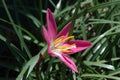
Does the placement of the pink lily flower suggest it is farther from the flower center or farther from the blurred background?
the blurred background

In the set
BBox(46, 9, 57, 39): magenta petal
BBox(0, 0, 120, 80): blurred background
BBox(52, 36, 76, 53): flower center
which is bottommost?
BBox(52, 36, 76, 53): flower center

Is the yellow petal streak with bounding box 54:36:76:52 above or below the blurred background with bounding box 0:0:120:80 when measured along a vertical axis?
below

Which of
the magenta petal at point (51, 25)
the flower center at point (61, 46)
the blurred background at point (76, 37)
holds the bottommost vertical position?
→ the flower center at point (61, 46)

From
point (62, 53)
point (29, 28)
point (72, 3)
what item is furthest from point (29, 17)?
point (62, 53)

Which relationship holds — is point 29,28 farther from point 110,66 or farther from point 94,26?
point 110,66

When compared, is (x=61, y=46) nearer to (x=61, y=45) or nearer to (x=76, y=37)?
(x=61, y=45)

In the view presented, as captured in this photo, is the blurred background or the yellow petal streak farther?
the blurred background

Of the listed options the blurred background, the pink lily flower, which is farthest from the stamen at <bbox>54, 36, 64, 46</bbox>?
the blurred background

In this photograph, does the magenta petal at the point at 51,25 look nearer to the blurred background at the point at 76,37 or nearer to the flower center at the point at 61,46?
the flower center at the point at 61,46

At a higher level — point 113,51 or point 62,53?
point 113,51

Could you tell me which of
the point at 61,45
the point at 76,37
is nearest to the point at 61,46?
the point at 61,45

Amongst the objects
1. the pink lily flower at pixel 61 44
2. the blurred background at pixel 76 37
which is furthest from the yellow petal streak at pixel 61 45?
the blurred background at pixel 76 37
